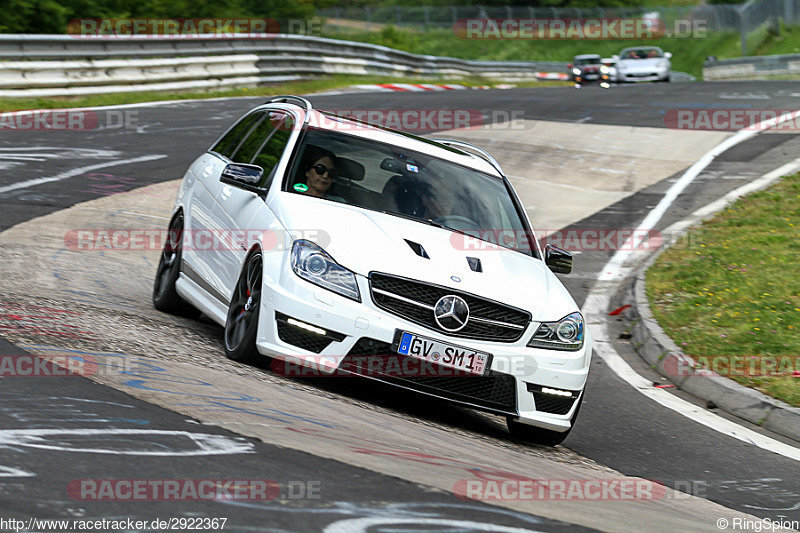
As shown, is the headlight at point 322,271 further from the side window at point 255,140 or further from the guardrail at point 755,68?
the guardrail at point 755,68

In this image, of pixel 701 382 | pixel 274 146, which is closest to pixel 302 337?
pixel 274 146

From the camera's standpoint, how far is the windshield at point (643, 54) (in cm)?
4328

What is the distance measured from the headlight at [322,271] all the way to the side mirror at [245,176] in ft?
3.29

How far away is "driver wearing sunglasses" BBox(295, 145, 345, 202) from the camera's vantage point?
24.1ft

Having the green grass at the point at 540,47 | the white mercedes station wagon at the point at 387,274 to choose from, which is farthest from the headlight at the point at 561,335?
the green grass at the point at 540,47

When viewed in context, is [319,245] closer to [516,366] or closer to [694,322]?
[516,366]

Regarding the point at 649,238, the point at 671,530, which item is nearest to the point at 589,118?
the point at 649,238

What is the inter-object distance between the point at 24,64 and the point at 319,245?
1621 centimetres

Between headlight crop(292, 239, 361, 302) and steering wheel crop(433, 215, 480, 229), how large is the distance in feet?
3.96

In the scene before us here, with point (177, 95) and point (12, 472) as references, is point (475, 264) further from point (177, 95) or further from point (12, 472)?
point (177, 95)

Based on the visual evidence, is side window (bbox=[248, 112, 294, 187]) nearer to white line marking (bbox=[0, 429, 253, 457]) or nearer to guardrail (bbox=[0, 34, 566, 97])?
white line marking (bbox=[0, 429, 253, 457])

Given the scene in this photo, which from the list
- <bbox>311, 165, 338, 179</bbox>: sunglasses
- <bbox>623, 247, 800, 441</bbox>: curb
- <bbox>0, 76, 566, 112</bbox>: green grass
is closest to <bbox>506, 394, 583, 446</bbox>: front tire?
<bbox>623, 247, 800, 441</bbox>: curb

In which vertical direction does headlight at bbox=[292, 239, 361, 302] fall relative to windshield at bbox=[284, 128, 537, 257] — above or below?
below

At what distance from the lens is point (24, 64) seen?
20.8m
